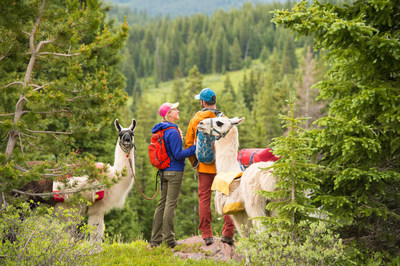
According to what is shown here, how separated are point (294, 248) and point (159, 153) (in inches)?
120

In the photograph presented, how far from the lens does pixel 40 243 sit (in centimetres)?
522

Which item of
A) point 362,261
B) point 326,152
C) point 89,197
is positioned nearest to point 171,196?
point 89,197

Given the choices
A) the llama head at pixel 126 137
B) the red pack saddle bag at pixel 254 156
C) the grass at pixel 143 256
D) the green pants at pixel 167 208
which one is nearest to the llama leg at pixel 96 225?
the grass at pixel 143 256

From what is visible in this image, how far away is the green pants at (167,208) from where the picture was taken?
23.0ft

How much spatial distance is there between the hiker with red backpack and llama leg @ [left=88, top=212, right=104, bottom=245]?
4.48ft

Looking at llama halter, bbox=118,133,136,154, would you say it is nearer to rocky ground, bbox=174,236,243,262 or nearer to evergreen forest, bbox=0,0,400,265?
evergreen forest, bbox=0,0,400,265

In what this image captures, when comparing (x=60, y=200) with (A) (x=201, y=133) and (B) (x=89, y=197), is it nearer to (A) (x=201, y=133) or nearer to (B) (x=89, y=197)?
(B) (x=89, y=197)

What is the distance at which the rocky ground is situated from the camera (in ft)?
22.0

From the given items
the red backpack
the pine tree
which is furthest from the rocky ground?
the pine tree

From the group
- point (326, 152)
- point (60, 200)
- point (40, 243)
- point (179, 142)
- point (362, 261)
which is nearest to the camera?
point (40, 243)

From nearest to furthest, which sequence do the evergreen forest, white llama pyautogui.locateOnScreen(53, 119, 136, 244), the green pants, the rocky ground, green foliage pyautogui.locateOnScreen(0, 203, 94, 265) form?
green foliage pyautogui.locateOnScreen(0, 203, 94, 265) → the evergreen forest → the rocky ground → the green pants → white llama pyautogui.locateOnScreen(53, 119, 136, 244)

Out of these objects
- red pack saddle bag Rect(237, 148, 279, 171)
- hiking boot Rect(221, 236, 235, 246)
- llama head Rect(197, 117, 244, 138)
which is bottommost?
hiking boot Rect(221, 236, 235, 246)

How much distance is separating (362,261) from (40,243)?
461cm

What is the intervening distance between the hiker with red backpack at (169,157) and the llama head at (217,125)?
0.56 metres
